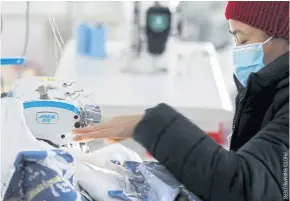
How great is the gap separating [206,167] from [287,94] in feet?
0.66

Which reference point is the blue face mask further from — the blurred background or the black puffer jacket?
the blurred background

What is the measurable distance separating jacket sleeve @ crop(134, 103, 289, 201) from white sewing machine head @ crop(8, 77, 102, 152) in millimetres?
165

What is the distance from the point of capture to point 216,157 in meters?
0.85

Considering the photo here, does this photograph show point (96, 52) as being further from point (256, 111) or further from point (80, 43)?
point (256, 111)

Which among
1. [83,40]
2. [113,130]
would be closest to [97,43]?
[83,40]

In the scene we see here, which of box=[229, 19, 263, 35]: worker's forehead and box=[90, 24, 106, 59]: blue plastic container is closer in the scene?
box=[229, 19, 263, 35]: worker's forehead

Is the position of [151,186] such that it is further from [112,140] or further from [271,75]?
[271,75]

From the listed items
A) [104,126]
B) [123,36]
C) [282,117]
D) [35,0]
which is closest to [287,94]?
[282,117]

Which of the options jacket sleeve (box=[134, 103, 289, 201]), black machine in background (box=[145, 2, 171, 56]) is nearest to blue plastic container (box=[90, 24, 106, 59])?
black machine in background (box=[145, 2, 171, 56])

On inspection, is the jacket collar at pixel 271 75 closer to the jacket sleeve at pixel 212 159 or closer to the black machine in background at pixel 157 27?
the jacket sleeve at pixel 212 159

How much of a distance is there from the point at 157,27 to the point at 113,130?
1.25 m

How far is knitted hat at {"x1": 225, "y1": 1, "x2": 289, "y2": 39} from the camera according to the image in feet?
3.28

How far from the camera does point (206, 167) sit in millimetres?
842

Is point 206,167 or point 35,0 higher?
point 35,0
